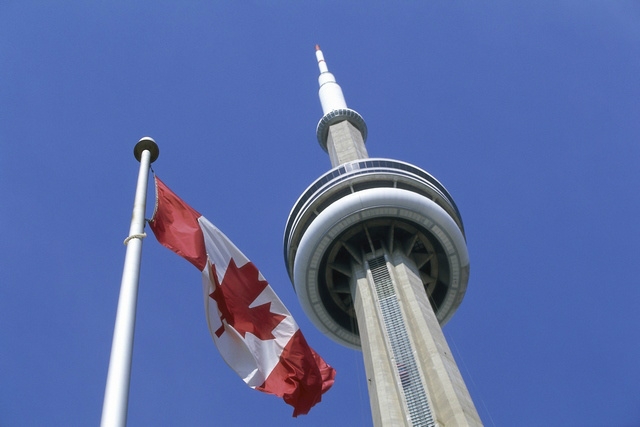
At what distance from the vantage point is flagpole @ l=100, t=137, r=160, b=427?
28.2ft

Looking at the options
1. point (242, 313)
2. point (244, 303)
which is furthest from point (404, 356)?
point (242, 313)

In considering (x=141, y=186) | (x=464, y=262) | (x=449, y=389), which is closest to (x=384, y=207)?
(x=464, y=262)

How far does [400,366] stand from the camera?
33.7 meters

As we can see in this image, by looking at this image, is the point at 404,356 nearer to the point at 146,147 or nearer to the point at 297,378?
the point at 297,378

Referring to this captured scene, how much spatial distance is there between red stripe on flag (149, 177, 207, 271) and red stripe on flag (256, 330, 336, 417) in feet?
10.8

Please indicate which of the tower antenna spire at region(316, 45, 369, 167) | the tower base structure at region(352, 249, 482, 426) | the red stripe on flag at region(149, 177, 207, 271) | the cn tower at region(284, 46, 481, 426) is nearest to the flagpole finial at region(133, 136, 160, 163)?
the red stripe on flag at region(149, 177, 207, 271)

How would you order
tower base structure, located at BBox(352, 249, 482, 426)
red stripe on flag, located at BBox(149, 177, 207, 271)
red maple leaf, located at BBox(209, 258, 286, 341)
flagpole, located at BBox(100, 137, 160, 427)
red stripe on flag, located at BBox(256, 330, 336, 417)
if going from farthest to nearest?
tower base structure, located at BBox(352, 249, 482, 426) → red stripe on flag, located at BBox(256, 330, 336, 417) → red maple leaf, located at BBox(209, 258, 286, 341) → red stripe on flag, located at BBox(149, 177, 207, 271) → flagpole, located at BBox(100, 137, 160, 427)

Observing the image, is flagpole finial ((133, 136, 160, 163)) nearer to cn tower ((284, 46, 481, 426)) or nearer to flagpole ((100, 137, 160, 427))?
flagpole ((100, 137, 160, 427))

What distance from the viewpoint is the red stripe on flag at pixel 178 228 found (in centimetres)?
1341

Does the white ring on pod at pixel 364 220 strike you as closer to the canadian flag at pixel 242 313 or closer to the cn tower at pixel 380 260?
the cn tower at pixel 380 260

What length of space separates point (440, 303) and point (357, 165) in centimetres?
1178

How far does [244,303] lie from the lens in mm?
15227

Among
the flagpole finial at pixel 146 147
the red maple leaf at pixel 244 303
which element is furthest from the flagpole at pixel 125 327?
the red maple leaf at pixel 244 303

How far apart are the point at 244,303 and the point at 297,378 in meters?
2.22
